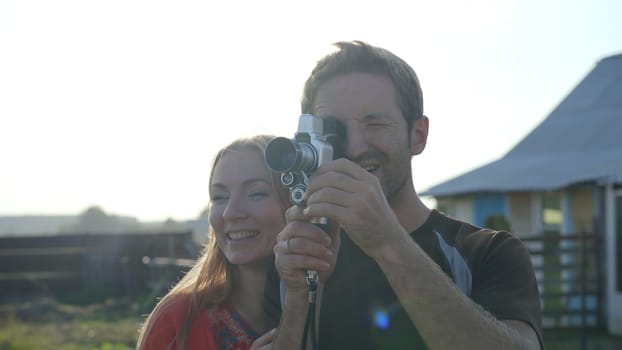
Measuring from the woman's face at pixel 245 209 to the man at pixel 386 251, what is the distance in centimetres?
48

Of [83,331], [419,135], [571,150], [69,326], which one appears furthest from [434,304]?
[571,150]

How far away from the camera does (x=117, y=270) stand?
1836 centimetres

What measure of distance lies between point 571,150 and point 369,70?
12.1m

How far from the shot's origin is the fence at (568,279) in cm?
1116

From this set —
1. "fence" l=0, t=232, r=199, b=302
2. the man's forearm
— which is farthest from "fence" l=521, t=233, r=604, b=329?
the man's forearm

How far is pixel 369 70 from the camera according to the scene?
2.36 m

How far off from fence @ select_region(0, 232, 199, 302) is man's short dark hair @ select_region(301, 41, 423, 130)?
50.6ft

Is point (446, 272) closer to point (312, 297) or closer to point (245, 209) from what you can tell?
point (312, 297)

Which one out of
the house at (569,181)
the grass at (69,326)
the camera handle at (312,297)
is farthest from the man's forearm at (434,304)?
the house at (569,181)

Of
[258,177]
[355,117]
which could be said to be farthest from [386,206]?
[258,177]

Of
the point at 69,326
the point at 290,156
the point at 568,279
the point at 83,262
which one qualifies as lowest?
the point at 83,262

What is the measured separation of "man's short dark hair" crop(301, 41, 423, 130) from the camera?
2.37 meters

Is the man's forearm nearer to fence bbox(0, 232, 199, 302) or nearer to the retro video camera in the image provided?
the retro video camera

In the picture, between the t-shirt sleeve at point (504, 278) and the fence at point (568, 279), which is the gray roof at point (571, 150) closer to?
the fence at point (568, 279)
